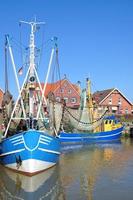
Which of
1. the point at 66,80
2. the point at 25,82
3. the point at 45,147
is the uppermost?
the point at 66,80

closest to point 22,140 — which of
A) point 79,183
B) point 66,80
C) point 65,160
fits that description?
point 79,183

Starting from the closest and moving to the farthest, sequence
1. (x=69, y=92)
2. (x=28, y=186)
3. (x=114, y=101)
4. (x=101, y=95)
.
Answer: (x=28, y=186) → (x=69, y=92) → (x=114, y=101) → (x=101, y=95)

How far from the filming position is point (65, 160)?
98.3ft

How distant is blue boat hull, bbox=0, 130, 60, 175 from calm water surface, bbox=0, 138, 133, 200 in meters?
0.45

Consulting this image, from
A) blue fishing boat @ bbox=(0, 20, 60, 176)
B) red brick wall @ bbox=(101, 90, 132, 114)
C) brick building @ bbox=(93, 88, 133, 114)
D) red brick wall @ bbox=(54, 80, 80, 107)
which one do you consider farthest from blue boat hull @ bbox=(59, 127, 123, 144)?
red brick wall @ bbox=(101, 90, 132, 114)

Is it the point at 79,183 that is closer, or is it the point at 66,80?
the point at 79,183

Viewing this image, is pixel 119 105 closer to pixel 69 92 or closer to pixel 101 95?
pixel 101 95

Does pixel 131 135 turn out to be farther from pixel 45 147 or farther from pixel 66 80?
pixel 45 147

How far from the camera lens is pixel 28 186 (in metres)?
19.8

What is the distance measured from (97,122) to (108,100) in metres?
31.5

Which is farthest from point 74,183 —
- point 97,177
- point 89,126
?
point 89,126

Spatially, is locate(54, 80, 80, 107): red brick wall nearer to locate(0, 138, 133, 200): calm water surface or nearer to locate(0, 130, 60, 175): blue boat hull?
locate(0, 138, 133, 200): calm water surface

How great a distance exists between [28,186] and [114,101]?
62299 millimetres

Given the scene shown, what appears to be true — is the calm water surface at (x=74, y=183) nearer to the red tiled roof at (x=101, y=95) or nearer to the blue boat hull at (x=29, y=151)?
the blue boat hull at (x=29, y=151)
